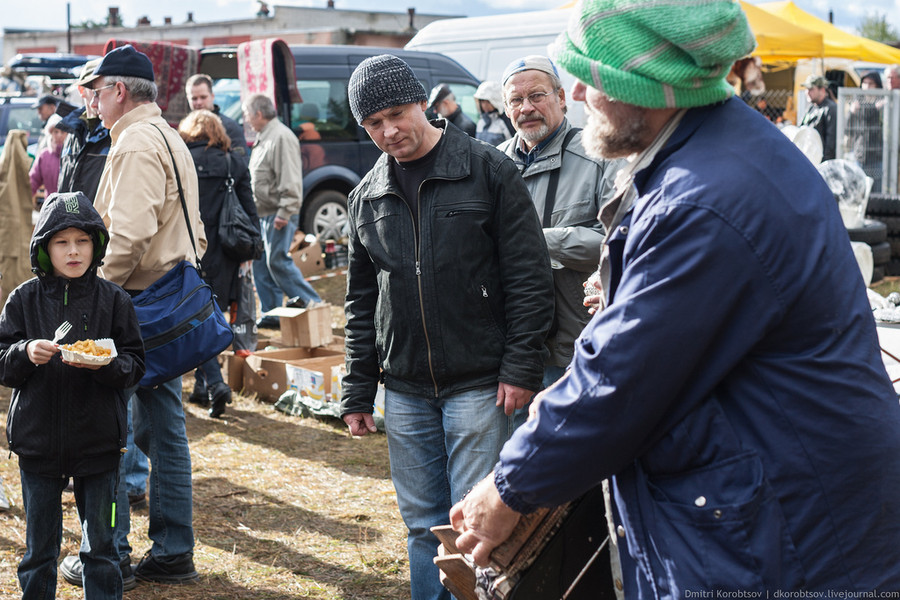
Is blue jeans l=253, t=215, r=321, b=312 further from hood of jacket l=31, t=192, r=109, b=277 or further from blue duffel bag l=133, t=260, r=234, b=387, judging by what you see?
hood of jacket l=31, t=192, r=109, b=277

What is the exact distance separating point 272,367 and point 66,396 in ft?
12.4

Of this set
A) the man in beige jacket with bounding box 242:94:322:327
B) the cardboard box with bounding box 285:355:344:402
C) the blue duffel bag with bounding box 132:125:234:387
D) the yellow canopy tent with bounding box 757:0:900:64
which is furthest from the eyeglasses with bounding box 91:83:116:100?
the yellow canopy tent with bounding box 757:0:900:64

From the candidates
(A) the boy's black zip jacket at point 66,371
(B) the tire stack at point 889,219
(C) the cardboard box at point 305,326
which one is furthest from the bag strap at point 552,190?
(B) the tire stack at point 889,219

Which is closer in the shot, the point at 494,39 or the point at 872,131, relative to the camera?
the point at 494,39

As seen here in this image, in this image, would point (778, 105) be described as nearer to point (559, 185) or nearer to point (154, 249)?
point (559, 185)

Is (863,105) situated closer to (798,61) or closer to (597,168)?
(798,61)

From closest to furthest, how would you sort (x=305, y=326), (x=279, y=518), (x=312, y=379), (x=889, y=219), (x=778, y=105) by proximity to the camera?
1. (x=279, y=518)
2. (x=312, y=379)
3. (x=305, y=326)
4. (x=889, y=219)
5. (x=778, y=105)

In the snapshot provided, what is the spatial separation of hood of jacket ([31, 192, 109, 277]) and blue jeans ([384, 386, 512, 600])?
1201 mm

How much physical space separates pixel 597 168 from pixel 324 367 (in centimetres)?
367

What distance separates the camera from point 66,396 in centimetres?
Result: 338

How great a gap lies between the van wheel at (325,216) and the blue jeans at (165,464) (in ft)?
25.7

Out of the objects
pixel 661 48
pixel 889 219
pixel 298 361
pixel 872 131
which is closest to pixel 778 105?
pixel 872 131

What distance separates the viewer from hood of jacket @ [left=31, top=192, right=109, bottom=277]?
343cm

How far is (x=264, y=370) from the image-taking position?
23.7ft
